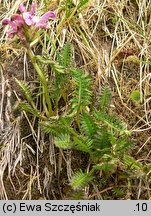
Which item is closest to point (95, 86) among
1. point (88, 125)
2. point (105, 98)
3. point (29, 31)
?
point (105, 98)

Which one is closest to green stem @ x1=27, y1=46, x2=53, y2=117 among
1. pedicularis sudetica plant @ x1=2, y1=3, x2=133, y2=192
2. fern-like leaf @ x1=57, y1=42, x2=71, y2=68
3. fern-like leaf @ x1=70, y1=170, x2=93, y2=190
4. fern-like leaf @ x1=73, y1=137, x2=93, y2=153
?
pedicularis sudetica plant @ x1=2, y1=3, x2=133, y2=192

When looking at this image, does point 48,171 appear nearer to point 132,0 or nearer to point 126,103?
point 126,103

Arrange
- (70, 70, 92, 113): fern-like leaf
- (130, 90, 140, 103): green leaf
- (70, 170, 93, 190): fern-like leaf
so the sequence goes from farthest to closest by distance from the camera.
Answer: (130, 90, 140, 103): green leaf, (70, 70, 92, 113): fern-like leaf, (70, 170, 93, 190): fern-like leaf

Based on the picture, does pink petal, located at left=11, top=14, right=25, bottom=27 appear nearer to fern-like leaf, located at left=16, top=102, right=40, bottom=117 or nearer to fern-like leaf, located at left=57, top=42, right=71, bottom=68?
fern-like leaf, located at left=57, top=42, right=71, bottom=68

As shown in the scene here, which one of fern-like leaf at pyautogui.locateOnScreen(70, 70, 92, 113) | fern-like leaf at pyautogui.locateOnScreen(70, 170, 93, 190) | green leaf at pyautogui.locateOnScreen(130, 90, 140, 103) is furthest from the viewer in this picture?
green leaf at pyautogui.locateOnScreen(130, 90, 140, 103)

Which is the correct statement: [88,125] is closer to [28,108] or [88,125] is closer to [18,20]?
[28,108]

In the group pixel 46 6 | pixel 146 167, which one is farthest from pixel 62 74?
pixel 146 167

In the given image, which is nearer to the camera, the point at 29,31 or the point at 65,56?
the point at 29,31
